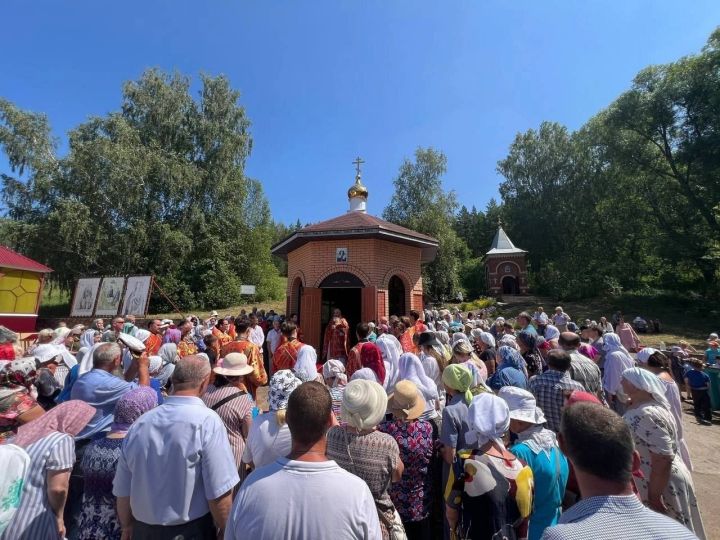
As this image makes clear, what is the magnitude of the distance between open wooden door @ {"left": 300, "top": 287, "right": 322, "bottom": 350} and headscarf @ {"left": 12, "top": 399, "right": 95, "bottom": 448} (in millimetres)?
9039

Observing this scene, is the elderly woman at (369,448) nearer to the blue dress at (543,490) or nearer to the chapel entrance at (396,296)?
the blue dress at (543,490)

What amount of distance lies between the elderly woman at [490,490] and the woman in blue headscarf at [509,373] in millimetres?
1939

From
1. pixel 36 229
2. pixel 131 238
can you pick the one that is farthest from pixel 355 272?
pixel 36 229

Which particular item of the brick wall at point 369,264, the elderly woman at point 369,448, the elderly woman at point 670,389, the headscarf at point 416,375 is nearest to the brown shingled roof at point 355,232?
the brick wall at point 369,264

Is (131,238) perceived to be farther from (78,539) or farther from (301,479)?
(301,479)

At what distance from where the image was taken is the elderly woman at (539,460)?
2.38 m

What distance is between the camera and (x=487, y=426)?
7.66ft

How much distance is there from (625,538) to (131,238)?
2820 cm

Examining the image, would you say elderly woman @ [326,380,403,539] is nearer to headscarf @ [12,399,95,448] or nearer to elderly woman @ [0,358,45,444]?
headscarf @ [12,399,95,448]

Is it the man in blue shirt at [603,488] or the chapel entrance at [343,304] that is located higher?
the chapel entrance at [343,304]

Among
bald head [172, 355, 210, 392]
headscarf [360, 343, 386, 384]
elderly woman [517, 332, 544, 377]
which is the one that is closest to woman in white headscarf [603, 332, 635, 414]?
elderly woman [517, 332, 544, 377]

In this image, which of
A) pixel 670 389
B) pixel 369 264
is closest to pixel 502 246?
pixel 369 264

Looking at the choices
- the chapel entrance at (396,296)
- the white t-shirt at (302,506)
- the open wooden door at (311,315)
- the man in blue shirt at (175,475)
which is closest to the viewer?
the white t-shirt at (302,506)

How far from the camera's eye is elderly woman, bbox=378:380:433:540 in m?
2.88
